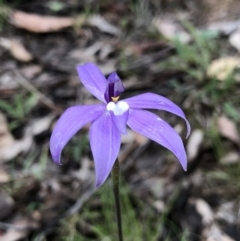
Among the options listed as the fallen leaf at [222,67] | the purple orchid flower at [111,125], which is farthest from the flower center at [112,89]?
the fallen leaf at [222,67]

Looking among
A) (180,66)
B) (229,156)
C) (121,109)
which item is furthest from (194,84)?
(121,109)

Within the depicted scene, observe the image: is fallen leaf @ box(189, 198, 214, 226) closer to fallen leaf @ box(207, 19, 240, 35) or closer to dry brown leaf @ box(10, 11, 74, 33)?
fallen leaf @ box(207, 19, 240, 35)

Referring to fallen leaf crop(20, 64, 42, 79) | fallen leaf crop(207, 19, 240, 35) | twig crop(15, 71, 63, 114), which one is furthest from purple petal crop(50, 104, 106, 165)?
fallen leaf crop(207, 19, 240, 35)

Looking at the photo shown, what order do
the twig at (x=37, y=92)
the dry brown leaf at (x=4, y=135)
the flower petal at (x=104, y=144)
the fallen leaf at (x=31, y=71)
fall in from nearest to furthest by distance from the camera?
the flower petal at (x=104, y=144) → the dry brown leaf at (x=4, y=135) → the twig at (x=37, y=92) → the fallen leaf at (x=31, y=71)

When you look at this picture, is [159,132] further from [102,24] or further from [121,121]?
[102,24]

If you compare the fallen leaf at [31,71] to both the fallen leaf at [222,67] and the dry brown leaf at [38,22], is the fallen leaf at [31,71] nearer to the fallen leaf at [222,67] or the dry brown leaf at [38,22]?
the dry brown leaf at [38,22]

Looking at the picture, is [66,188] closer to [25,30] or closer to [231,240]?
[231,240]
